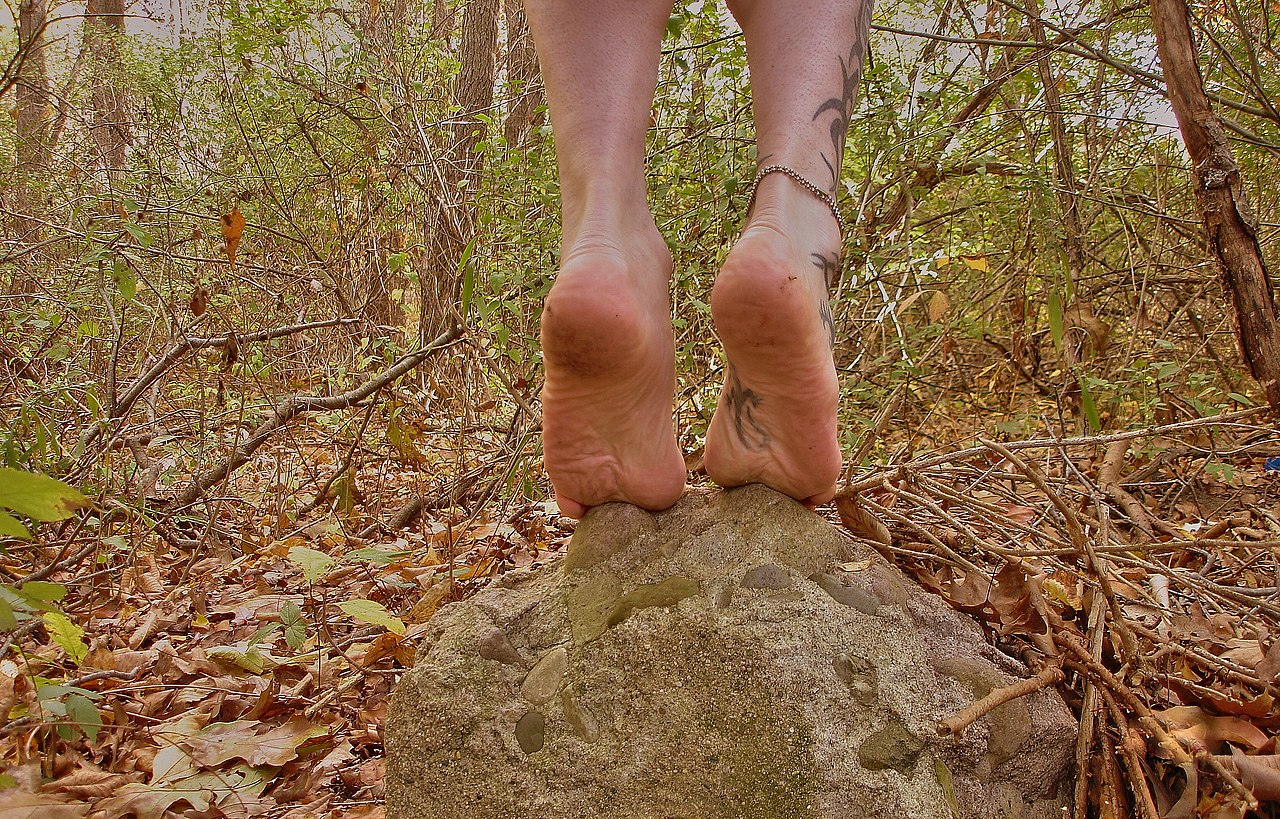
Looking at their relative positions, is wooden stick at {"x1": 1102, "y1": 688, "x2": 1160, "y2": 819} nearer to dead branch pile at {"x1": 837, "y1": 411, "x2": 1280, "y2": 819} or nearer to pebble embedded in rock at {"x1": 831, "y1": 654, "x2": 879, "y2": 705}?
dead branch pile at {"x1": 837, "y1": 411, "x2": 1280, "y2": 819}

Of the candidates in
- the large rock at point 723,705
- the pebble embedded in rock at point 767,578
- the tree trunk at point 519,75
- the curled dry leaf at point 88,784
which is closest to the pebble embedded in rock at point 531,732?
the large rock at point 723,705

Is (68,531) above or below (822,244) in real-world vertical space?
below

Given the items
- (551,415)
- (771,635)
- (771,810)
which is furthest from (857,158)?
(771,810)

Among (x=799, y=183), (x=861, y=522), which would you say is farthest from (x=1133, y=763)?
(x=799, y=183)

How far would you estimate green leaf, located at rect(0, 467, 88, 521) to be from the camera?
60 cm

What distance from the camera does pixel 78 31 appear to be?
4.02 meters

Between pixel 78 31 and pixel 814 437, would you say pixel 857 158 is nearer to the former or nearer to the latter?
pixel 814 437

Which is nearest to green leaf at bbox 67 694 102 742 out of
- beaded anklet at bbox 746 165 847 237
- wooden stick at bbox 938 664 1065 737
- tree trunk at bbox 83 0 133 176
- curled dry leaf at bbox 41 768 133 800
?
curled dry leaf at bbox 41 768 133 800

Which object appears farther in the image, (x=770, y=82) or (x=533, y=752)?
(x=770, y=82)

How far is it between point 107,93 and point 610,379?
420 centimetres

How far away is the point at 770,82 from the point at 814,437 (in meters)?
0.45

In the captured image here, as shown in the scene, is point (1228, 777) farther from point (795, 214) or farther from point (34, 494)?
point (34, 494)

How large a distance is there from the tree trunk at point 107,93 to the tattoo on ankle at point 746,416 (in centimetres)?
331

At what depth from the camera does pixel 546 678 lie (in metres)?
0.84
